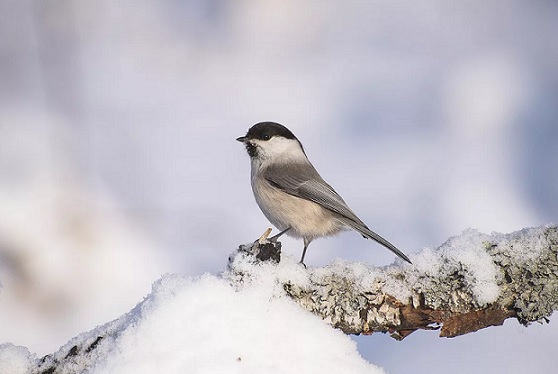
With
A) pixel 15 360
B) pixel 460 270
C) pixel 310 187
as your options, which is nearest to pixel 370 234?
pixel 310 187

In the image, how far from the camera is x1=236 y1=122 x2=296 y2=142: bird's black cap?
251cm

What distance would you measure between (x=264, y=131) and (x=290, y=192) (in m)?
0.33

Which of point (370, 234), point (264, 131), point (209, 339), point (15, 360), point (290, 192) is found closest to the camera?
point (209, 339)

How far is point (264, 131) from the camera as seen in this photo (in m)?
2.51

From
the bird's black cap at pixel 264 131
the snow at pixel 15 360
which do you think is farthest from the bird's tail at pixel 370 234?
the snow at pixel 15 360

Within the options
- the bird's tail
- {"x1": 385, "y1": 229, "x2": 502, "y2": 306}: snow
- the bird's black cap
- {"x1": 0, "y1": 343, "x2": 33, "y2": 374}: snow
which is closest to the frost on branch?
{"x1": 385, "y1": 229, "x2": 502, "y2": 306}: snow

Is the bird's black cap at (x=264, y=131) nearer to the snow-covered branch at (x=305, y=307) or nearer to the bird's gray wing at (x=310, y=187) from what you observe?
the bird's gray wing at (x=310, y=187)

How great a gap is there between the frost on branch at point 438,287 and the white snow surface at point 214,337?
51 millimetres

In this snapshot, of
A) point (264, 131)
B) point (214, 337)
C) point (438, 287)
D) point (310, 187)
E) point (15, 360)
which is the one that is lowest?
point (438, 287)

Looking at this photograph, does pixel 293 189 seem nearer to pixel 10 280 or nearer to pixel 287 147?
pixel 287 147

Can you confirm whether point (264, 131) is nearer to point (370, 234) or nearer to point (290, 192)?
point (290, 192)

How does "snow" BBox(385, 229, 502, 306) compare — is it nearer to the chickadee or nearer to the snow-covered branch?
the snow-covered branch

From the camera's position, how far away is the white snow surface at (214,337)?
120 cm

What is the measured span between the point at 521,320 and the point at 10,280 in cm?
164
